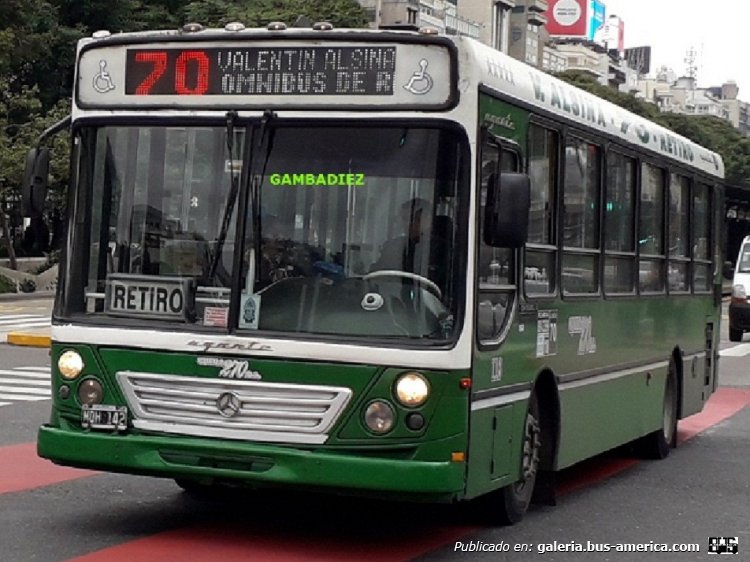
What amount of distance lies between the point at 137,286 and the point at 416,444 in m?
1.85

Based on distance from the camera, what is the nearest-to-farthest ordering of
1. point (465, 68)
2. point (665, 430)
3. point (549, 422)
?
point (465, 68), point (549, 422), point (665, 430)

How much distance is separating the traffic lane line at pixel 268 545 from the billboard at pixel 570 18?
145005 mm

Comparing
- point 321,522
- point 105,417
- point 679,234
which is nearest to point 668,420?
point 679,234

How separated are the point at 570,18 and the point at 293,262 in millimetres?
147969

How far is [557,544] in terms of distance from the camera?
929 centimetres

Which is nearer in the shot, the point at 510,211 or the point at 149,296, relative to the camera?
the point at 510,211

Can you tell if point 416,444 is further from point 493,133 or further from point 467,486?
point 493,133

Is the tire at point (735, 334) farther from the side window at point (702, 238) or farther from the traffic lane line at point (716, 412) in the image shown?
the side window at point (702, 238)

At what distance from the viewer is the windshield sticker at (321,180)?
27.7 feet

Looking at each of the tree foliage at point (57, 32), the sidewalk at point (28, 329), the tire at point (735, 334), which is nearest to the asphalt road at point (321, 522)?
the sidewalk at point (28, 329)

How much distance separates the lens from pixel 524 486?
389 inches

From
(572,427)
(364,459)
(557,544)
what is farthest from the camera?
(572,427)

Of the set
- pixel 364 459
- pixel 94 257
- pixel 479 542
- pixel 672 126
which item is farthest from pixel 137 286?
pixel 672 126

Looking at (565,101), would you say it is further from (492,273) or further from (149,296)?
(149,296)
